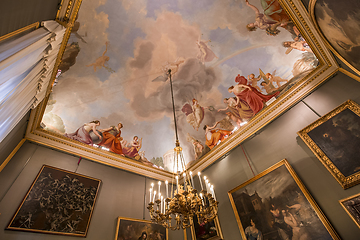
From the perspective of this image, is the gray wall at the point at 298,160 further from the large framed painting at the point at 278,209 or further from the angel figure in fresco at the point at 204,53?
the angel figure in fresco at the point at 204,53

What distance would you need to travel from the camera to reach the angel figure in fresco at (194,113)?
9.62m

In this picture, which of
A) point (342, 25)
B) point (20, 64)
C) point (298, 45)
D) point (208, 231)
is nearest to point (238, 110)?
point (298, 45)

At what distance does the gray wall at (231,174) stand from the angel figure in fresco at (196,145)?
1.21 m

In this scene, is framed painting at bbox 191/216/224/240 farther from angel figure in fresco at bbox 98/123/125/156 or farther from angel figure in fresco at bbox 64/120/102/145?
angel figure in fresco at bbox 64/120/102/145

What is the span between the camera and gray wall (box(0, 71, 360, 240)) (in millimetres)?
5139

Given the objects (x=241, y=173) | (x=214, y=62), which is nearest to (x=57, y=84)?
(x=214, y=62)

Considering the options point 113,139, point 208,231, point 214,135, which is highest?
point 113,139

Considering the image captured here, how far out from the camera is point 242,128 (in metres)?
8.16

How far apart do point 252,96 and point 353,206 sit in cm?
494

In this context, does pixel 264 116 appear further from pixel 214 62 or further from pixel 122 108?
pixel 122 108

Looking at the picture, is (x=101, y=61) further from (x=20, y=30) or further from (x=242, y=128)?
(x=242, y=128)

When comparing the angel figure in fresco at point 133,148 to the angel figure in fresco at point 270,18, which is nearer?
the angel figure in fresco at point 270,18

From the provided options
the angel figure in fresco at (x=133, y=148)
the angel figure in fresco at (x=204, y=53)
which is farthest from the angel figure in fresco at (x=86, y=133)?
the angel figure in fresco at (x=204, y=53)

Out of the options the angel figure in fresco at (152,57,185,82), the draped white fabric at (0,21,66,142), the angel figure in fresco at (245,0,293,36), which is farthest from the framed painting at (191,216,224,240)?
the angel figure in fresco at (245,0,293,36)
